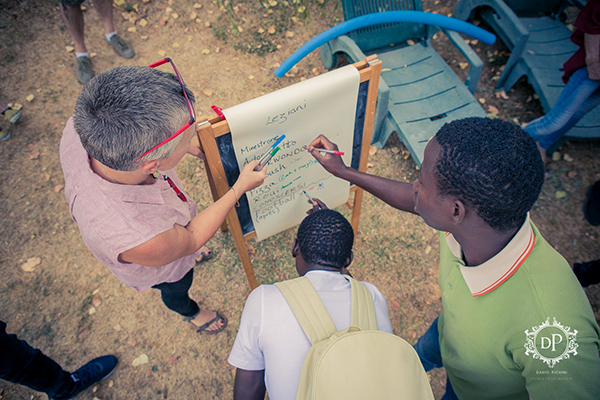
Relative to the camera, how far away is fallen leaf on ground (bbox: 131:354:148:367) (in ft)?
9.74

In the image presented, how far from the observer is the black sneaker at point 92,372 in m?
2.64

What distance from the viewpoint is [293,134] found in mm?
2127

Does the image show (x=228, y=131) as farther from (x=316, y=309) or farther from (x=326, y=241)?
(x=316, y=309)

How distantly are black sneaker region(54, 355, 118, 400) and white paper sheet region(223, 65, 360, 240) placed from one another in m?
1.81

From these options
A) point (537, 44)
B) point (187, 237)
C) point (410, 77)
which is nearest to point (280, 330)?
point (187, 237)

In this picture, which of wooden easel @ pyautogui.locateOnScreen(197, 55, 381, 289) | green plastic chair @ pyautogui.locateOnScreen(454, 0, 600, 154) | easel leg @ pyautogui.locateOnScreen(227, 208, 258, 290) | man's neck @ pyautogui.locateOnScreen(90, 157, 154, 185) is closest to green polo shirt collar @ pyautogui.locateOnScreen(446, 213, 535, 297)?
wooden easel @ pyautogui.locateOnScreen(197, 55, 381, 289)

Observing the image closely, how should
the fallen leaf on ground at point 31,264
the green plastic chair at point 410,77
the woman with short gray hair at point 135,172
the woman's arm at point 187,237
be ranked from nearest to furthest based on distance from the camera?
1. the woman with short gray hair at point 135,172
2. the woman's arm at point 187,237
3. the fallen leaf on ground at point 31,264
4. the green plastic chair at point 410,77

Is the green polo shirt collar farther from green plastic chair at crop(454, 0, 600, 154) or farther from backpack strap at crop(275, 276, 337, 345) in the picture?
green plastic chair at crop(454, 0, 600, 154)

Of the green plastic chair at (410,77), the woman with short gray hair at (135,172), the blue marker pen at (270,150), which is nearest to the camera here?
the woman with short gray hair at (135,172)

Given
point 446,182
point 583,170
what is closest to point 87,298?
point 446,182

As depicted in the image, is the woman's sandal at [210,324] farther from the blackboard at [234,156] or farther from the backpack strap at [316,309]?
the backpack strap at [316,309]

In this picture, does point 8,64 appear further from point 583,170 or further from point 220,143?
point 583,170

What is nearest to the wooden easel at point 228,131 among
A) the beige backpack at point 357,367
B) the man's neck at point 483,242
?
the beige backpack at point 357,367

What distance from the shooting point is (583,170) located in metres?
3.99
